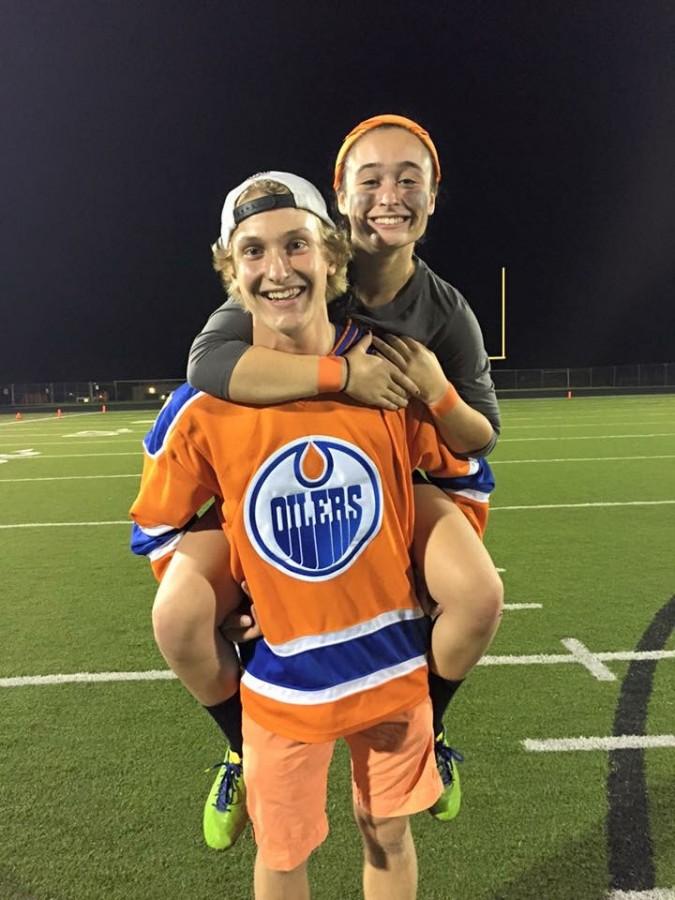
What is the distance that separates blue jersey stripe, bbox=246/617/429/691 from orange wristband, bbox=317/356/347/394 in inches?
19.5

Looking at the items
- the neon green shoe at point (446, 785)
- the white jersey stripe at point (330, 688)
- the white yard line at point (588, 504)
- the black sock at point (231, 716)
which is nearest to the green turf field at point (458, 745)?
the neon green shoe at point (446, 785)

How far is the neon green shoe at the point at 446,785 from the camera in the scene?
63.1 inches

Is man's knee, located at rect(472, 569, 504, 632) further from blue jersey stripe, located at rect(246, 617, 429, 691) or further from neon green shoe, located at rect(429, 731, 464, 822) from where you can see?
neon green shoe, located at rect(429, 731, 464, 822)

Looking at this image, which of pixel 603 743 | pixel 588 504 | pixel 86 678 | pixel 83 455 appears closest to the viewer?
pixel 603 743

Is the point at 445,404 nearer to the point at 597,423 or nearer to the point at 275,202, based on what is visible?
the point at 275,202

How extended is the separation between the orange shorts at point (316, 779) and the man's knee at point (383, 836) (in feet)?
0.08

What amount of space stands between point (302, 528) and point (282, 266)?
19.3 inches

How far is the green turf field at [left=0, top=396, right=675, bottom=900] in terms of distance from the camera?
1.77 m

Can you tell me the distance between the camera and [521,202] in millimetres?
43344

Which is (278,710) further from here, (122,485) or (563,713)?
(122,485)

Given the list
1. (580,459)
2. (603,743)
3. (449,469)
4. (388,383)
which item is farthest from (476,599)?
(580,459)

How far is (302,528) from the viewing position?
4.15ft

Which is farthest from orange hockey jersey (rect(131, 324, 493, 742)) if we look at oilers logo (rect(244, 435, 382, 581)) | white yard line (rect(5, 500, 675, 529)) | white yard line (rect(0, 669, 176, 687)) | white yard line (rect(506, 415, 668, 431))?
white yard line (rect(506, 415, 668, 431))

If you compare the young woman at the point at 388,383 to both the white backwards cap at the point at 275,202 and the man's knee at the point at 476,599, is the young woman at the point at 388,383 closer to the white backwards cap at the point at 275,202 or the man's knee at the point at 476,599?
the man's knee at the point at 476,599
